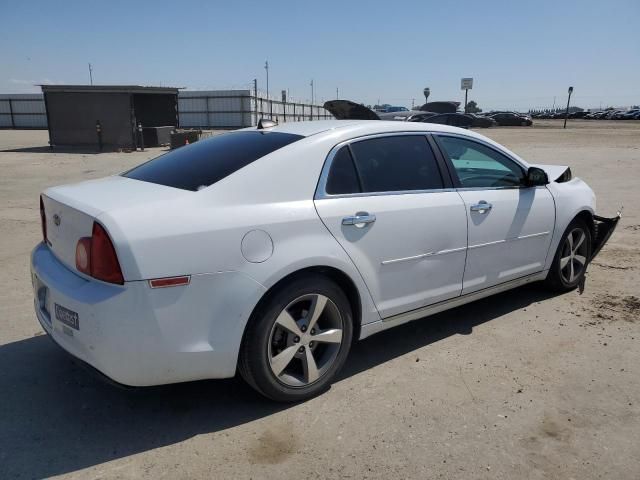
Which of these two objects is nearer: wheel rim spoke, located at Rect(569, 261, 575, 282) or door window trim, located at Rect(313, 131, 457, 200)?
door window trim, located at Rect(313, 131, 457, 200)

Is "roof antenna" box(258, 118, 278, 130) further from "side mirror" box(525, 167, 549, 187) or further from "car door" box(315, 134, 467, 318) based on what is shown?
"side mirror" box(525, 167, 549, 187)

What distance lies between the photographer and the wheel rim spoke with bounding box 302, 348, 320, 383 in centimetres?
311

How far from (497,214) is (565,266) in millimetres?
1311

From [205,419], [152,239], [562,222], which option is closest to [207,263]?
[152,239]

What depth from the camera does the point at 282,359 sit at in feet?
9.86

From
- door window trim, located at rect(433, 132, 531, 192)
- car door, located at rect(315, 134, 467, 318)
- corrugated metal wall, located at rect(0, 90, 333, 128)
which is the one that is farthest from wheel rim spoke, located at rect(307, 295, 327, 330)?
corrugated metal wall, located at rect(0, 90, 333, 128)

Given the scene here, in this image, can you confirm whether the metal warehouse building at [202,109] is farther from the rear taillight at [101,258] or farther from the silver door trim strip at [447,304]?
the rear taillight at [101,258]

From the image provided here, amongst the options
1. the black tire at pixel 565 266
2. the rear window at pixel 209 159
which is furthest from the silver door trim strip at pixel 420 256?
the black tire at pixel 565 266

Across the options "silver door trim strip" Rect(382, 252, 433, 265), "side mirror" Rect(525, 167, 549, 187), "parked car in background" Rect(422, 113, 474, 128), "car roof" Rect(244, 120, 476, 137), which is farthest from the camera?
"parked car in background" Rect(422, 113, 474, 128)

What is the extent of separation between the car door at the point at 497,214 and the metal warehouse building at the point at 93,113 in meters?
18.9

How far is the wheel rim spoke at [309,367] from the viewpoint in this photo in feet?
10.2

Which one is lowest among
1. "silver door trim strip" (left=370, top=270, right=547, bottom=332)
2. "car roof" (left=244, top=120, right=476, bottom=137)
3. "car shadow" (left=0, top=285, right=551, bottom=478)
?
"car shadow" (left=0, top=285, right=551, bottom=478)

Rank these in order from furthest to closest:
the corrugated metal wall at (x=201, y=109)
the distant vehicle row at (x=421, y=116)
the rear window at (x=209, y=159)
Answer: the corrugated metal wall at (x=201, y=109)
the distant vehicle row at (x=421, y=116)
the rear window at (x=209, y=159)

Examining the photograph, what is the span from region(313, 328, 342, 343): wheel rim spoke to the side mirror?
7.12 ft
